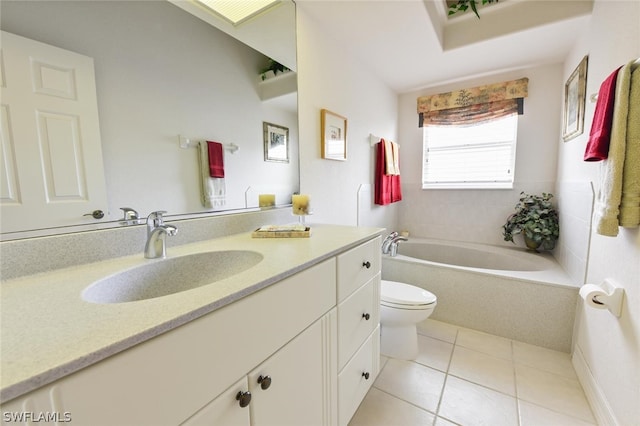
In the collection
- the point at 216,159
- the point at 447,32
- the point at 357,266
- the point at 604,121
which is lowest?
the point at 357,266

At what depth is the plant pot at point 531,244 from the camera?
7.86 ft

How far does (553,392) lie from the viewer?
1.43m

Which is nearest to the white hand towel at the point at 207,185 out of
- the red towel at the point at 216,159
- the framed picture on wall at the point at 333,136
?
the red towel at the point at 216,159

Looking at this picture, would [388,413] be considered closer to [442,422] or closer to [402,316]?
[442,422]

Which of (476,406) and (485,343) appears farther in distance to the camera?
(485,343)

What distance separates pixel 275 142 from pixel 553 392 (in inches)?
80.6

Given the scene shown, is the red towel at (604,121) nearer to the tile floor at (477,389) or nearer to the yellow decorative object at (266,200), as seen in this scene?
the tile floor at (477,389)

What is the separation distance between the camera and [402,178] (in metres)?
3.22

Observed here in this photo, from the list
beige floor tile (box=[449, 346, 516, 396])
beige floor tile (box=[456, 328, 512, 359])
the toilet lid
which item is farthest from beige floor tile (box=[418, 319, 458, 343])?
the toilet lid

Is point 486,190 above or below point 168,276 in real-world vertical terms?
above

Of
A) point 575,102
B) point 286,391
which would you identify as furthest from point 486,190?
point 286,391

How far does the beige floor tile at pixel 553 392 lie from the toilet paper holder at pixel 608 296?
0.56 meters

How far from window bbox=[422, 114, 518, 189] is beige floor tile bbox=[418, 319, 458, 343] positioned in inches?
59.4

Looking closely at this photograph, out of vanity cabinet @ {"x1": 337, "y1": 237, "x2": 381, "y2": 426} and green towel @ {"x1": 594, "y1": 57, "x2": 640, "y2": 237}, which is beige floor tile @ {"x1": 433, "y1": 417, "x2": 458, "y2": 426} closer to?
vanity cabinet @ {"x1": 337, "y1": 237, "x2": 381, "y2": 426}
